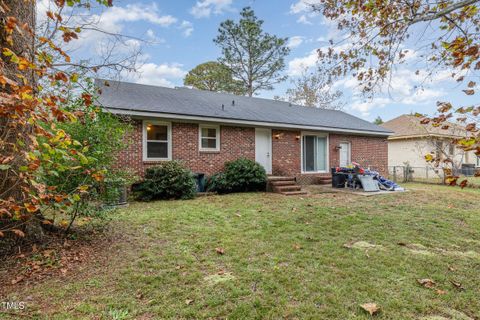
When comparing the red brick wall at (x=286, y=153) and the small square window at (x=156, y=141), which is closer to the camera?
the small square window at (x=156, y=141)

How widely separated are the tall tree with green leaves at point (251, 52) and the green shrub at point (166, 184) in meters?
15.9

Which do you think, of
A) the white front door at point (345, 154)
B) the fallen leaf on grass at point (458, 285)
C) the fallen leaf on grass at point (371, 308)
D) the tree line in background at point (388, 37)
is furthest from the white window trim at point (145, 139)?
the white front door at point (345, 154)

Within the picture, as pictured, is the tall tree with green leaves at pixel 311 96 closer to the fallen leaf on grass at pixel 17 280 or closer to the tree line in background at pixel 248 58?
the tree line in background at pixel 248 58

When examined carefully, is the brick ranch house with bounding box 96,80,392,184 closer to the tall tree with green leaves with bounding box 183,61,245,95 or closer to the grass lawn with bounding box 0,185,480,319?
the grass lawn with bounding box 0,185,480,319

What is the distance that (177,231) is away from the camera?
15.7ft

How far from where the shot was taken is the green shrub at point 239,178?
31.8ft

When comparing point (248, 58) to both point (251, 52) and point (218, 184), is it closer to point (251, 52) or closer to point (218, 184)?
point (251, 52)

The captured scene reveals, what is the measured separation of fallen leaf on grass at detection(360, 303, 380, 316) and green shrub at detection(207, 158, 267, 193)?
7.41m

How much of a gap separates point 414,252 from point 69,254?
501cm

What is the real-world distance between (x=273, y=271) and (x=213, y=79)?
76.3ft

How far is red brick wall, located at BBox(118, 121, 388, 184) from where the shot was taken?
8.98m

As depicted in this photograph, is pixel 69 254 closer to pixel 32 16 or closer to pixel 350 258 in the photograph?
pixel 32 16

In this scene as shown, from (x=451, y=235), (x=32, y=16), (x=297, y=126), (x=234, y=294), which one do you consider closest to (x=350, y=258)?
(x=234, y=294)

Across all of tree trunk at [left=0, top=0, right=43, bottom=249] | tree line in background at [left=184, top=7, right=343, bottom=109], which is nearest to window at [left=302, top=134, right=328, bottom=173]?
tree line in background at [left=184, top=7, right=343, bottom=109]
